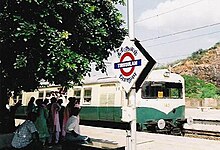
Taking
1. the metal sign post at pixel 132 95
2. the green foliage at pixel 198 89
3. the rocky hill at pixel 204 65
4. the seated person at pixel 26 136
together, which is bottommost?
the seated person at pixel 26 136

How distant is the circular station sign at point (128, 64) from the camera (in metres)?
4.89

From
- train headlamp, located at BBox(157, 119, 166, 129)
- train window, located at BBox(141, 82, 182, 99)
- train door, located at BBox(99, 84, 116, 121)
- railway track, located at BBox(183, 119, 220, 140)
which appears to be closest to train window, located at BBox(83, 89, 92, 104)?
train door, located at BBox(99, 84, 116, 121)

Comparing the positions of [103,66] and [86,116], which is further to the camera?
[86,116]

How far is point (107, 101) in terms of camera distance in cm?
1553

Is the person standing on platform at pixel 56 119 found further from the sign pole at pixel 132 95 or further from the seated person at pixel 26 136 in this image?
the sign pole at pixel 132 95

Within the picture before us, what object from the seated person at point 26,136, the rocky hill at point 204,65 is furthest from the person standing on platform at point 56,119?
the rocky hill at point 204,65

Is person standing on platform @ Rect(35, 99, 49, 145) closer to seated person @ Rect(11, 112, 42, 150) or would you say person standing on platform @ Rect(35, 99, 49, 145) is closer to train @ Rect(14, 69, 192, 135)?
seated person @ Rect(11, 112, 42, 150)

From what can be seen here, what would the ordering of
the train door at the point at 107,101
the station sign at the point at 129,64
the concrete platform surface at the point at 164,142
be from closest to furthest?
the station sign at the point at 129,64 < the concrete platform surface at the point at 164,142 < the train door at the point at 107,101

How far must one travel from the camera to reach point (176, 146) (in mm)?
9789

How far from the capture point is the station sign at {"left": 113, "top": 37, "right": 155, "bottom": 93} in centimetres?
488

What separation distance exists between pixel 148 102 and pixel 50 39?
317 inches

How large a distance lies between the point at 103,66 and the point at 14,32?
9.79ft

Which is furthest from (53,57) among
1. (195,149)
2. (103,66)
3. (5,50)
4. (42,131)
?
(195,149)

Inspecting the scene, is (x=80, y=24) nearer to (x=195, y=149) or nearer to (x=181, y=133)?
(x=195, y=149)
